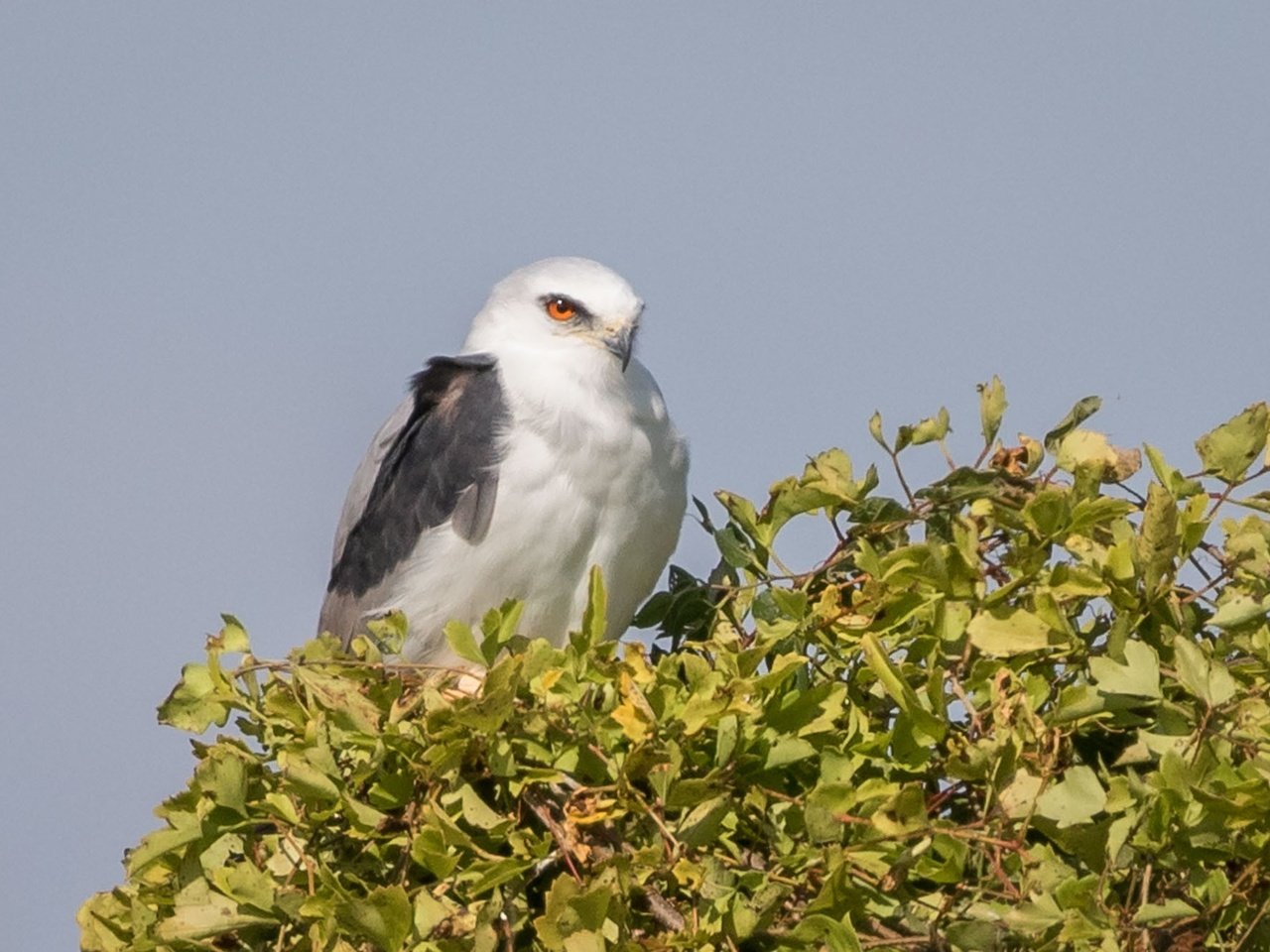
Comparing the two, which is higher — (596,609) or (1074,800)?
(596,609)

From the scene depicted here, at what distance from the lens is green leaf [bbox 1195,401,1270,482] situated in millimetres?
3596

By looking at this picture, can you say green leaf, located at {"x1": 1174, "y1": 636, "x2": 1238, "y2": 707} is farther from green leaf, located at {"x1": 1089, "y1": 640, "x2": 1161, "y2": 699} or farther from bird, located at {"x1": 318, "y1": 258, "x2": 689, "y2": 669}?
bird, located at {"x1": 318, "y1": 258, "x2": 689, "y2": 669}

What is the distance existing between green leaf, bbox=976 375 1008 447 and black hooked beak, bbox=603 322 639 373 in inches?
75.3

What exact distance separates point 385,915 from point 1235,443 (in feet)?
5.83

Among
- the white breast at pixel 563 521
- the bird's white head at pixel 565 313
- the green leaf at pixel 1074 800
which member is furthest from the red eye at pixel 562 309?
the green leaf at pixel 1074 800

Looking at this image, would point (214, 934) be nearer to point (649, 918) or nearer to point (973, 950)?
point (649, 918)

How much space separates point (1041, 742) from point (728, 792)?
0.55 metres

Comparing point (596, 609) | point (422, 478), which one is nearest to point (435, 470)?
point (422, 478)

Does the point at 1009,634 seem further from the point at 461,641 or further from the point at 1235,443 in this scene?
the point at 461,641

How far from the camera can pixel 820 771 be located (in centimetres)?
358

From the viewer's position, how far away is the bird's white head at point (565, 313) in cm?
591

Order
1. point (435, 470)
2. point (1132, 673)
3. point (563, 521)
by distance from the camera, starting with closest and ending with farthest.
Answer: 1. point (1132, 673)
2. point (563, 521)
3. point (435, 470)

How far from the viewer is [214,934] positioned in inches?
142

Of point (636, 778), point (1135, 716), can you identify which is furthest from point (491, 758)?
point (1135, 716)
